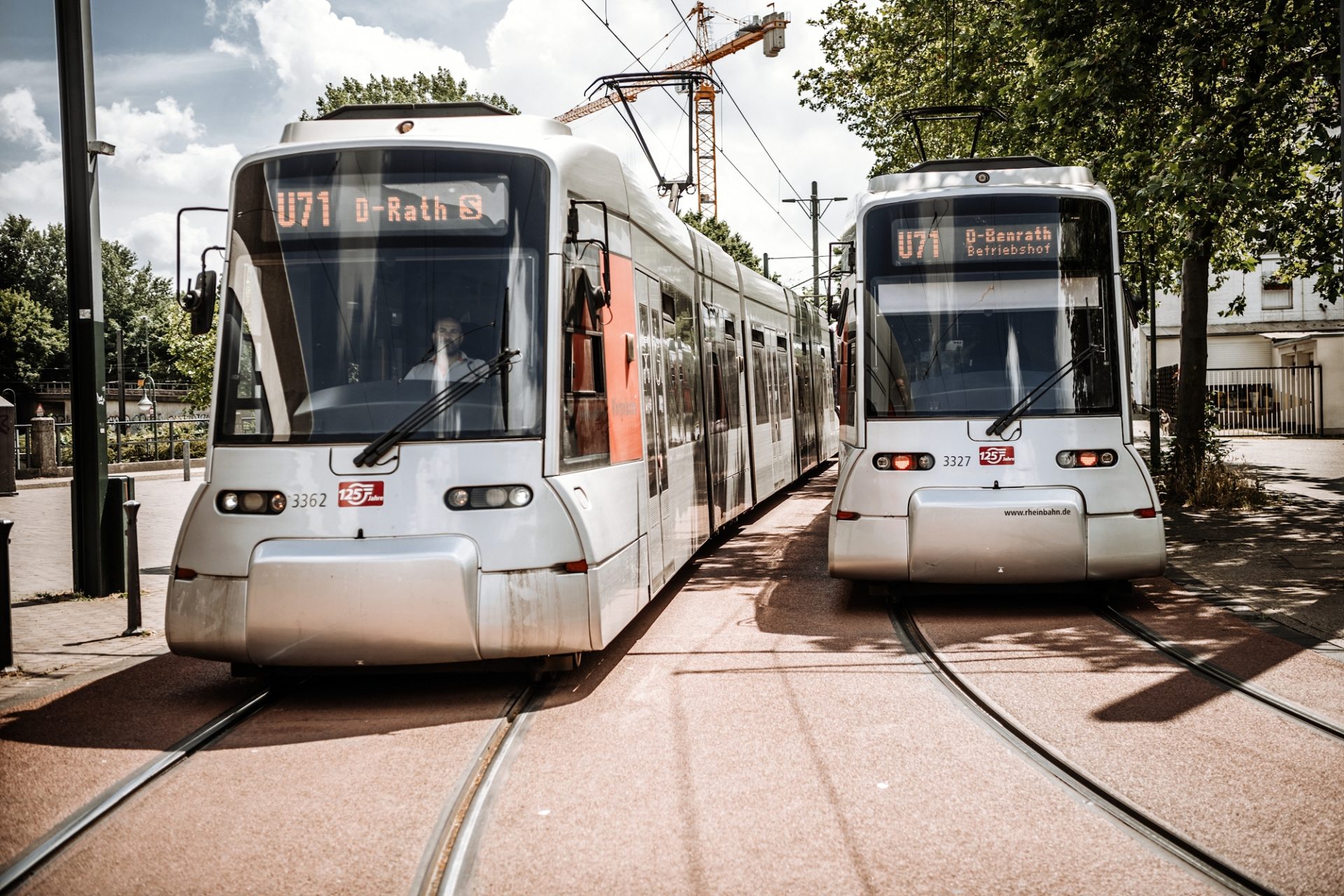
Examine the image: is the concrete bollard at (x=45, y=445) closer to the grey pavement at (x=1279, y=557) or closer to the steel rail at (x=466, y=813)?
the grey pavement at (x=1279, y=557)

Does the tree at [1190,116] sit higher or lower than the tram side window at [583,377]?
higher

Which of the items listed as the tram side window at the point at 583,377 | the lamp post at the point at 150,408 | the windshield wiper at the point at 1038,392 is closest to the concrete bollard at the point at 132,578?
the tram side window at the point at 583,377

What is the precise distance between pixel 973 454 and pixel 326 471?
4482 mm

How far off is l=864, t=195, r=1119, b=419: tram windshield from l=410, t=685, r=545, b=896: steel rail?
3.96 m

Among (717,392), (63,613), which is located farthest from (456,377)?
(717,392)

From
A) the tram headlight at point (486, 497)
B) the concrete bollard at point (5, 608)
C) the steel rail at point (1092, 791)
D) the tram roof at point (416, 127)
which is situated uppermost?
the tram roof at point (416, 127)

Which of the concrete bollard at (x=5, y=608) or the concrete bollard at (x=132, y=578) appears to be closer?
the concrete bollard at (x=5, y=608)

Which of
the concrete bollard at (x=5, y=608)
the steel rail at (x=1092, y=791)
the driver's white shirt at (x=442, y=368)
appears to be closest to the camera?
the steel rail at (x=1092, y=791)

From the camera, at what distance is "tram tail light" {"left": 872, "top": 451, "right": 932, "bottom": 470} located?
8.68 meters

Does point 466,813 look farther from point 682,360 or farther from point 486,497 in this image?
point 682,360

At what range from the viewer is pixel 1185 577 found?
10.6 meters

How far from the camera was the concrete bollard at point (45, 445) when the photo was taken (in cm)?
2789

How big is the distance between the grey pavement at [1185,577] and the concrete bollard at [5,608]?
132 millimetres

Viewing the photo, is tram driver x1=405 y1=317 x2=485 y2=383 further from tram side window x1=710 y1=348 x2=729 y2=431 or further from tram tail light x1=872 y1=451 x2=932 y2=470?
tram side window x1=710 y1=348 x2=729 y2=431
